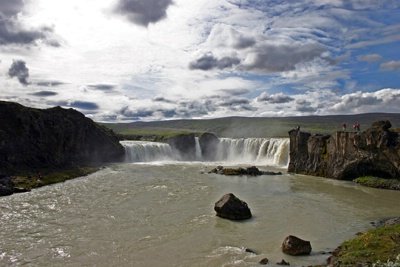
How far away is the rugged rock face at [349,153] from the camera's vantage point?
5984cm

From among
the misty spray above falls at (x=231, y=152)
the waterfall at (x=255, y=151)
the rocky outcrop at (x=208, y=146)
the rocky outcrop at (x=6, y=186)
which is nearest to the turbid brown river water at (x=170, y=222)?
the rocky outcrop at (x=6, y=186)

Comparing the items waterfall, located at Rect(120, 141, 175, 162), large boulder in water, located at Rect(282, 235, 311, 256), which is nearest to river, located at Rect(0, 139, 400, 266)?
large boulder in water, located at Rect(282, 235, 311, 256)

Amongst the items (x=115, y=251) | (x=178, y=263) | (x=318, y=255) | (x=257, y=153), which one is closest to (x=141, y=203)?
(x=115, y=251)

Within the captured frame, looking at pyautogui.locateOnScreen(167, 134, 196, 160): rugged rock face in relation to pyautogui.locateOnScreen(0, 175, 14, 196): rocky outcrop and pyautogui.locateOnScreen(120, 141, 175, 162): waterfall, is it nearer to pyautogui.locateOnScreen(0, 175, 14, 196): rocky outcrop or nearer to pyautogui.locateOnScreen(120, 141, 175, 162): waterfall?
pyautogui.locateOnScreen(120, 141, 175, 162): waterfall

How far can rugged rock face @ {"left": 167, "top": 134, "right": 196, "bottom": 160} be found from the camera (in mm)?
117625

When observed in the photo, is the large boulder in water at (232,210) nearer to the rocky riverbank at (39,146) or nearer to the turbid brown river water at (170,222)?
the turbid brown river water at (170,222)

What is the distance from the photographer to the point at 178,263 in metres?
24.5

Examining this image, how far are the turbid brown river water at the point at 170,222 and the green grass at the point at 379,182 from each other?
2.48 metres

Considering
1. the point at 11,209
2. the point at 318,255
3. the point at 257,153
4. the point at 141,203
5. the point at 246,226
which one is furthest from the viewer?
the point at 257,153

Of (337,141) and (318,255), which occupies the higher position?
(337,141)

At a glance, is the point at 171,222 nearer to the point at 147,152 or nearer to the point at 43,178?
the point at 43,178

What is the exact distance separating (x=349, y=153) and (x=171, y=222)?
40.5 metres

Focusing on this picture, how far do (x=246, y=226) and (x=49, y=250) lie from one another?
15.6 metres

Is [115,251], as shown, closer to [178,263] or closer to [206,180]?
[178,263]
